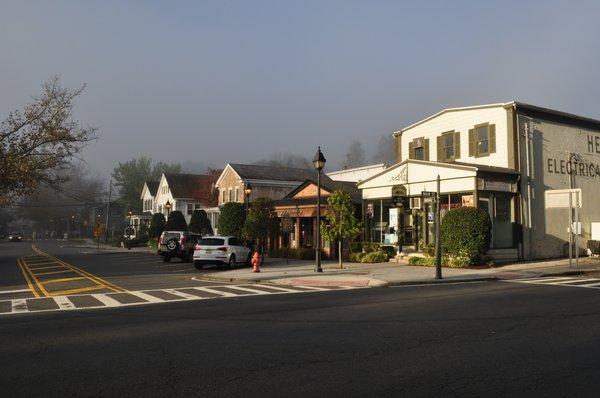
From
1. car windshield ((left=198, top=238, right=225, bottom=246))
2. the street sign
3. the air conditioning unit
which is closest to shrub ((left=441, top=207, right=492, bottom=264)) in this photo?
the street sign

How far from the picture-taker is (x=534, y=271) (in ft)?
70.5

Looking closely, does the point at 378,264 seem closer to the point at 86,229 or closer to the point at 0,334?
the point at 0,334

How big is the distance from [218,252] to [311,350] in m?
18.9

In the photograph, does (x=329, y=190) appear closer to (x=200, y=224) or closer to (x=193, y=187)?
(x=200, y=224)

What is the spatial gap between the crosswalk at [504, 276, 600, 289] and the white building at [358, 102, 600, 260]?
18.7ft

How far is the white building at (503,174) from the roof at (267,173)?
2300 centimetres

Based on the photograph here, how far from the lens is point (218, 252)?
85.6ft

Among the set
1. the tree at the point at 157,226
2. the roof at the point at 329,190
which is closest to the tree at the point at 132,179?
the tree at the point at 157,226

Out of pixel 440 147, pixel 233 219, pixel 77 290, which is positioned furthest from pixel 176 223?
pixel 77 290

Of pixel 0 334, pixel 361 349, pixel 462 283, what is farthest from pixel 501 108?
pixel 0 334

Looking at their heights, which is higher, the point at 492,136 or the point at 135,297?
the point at 492,136

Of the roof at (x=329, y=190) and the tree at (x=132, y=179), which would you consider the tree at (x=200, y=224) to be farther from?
the tree at (x=132, y=179)

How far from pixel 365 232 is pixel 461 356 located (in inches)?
921

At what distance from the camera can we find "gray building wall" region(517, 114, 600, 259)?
26422 millimetres
